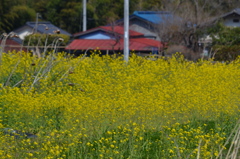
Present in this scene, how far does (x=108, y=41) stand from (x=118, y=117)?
27962mm

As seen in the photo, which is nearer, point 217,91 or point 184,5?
point 217,91

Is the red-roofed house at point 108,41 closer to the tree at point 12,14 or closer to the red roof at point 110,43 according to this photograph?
the red roof at point 110,43

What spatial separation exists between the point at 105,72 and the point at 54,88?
116 inches

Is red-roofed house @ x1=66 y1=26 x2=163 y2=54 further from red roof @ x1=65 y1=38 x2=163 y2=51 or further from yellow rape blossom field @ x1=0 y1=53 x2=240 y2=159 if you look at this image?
yellow rape blossom field @ x1=0 y1=53 x2=240 y2=159

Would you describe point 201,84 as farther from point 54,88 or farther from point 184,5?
point 184,5

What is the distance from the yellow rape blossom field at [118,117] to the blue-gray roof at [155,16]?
2013 cm

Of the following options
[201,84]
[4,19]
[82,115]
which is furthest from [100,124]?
[4,19]

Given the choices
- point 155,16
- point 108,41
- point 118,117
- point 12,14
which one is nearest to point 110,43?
point 108,41

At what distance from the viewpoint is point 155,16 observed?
1531 inches

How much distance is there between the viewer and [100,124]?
7258 mm

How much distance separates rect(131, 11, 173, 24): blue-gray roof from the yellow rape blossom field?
20126mm

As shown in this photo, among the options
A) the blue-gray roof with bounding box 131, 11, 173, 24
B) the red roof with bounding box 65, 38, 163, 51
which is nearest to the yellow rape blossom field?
the blue-gray roof with bounding box 131, 11, 173, 24

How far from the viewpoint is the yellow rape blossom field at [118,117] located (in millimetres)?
6035

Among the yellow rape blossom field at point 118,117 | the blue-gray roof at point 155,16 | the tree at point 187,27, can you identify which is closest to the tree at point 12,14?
the blue-gray roof at point 155,16
